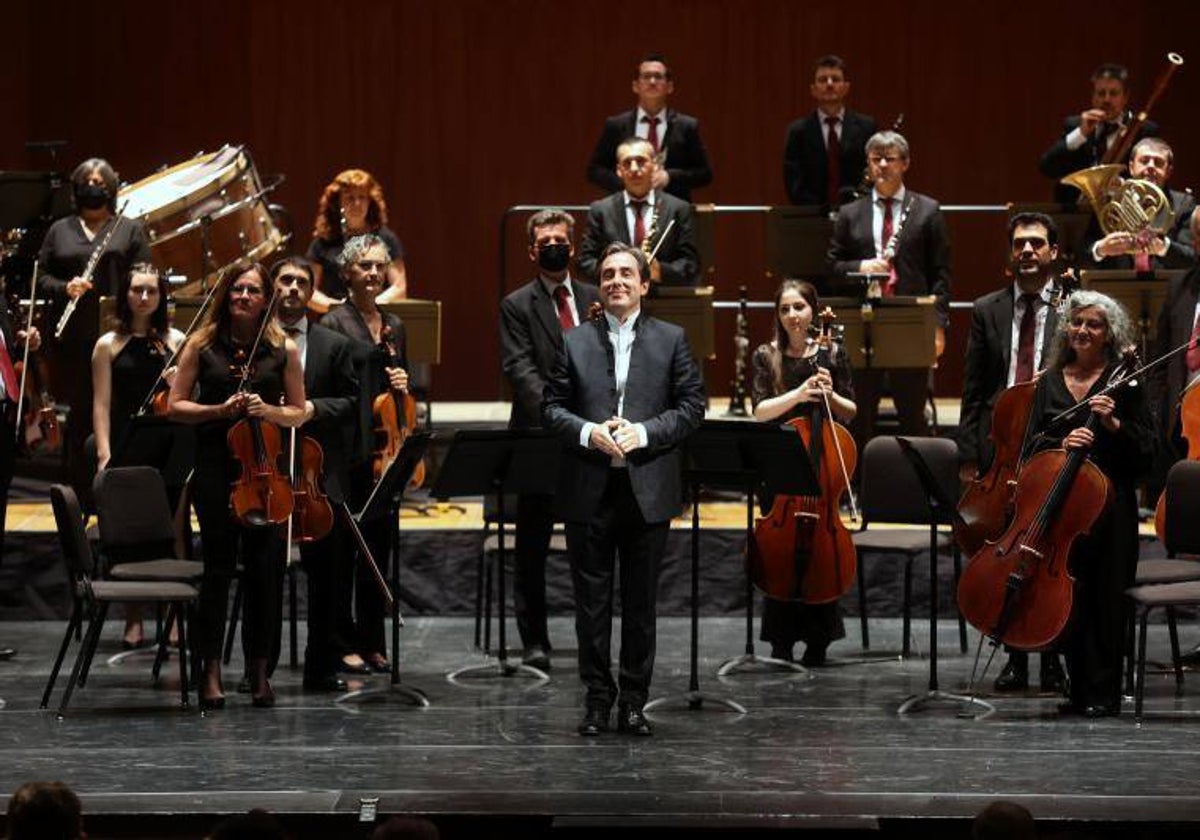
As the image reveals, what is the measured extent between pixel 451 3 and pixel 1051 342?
19.1 feet

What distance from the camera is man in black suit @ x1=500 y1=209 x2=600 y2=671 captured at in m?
7.01

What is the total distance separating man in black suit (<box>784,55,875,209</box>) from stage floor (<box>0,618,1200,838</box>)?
107 inches

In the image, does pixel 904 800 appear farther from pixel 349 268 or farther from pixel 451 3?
pixel 451 3

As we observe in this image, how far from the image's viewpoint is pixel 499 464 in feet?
21.1

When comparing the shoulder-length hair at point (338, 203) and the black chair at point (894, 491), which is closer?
the black chair at point (894, 491)

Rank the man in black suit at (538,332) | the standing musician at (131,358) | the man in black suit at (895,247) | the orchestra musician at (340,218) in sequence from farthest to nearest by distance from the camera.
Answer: the orchestra musician at (340,218) → the man in black suit at (895,247) → the standing musician at (131,358) → the man in black suit at (538,332)

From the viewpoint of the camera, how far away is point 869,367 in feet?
27.4

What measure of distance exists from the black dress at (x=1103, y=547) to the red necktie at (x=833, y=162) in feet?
10.1

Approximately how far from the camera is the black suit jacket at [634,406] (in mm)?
6016

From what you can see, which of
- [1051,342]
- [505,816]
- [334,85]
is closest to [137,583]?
[505,816]

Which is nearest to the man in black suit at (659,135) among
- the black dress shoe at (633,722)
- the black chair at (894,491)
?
the black chair at (894,491)

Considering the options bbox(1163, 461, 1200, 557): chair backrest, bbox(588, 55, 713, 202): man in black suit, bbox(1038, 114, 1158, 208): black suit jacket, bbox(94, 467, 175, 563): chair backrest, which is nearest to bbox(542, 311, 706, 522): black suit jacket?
bbox(94, 467, 175, 563): chair backrest

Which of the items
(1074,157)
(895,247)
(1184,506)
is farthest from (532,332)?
(1074,157)

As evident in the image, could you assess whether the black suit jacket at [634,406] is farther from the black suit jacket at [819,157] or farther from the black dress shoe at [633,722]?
the black suit jacket at [819,157]
